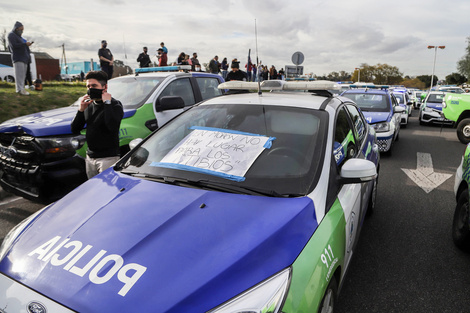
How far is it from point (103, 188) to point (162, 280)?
1089mm

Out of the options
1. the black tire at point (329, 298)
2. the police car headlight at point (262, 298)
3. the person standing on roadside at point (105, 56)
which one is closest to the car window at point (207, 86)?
the black tire at point (329, 298)

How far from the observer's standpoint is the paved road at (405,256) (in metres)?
2.71

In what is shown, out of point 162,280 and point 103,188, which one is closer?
point 162,280

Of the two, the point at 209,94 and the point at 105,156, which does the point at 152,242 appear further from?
the point at 209,94

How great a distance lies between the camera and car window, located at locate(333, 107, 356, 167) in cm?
257

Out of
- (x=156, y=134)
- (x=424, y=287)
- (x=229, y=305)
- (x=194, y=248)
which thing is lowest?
(x=424, y=287)

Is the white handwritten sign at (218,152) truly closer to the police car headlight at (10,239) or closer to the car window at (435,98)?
the police car headlight at (10,239)

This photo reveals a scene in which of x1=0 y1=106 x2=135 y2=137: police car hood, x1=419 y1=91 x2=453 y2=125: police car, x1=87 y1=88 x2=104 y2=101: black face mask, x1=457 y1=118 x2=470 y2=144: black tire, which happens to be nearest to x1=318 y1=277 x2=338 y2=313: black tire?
x1=87 y1=88 x2=104 y2=101: black face mask

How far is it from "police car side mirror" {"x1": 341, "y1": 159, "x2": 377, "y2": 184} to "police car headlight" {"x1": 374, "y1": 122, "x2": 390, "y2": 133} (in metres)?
6.25

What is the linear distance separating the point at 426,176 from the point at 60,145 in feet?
20.2

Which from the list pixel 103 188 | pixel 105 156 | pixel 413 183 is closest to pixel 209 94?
pixel 105 156

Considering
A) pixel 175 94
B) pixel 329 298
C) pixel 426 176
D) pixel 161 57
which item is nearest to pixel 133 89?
pixel 175 94

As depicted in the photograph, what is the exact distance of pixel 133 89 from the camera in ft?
18.4

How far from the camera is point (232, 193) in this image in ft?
6.85
